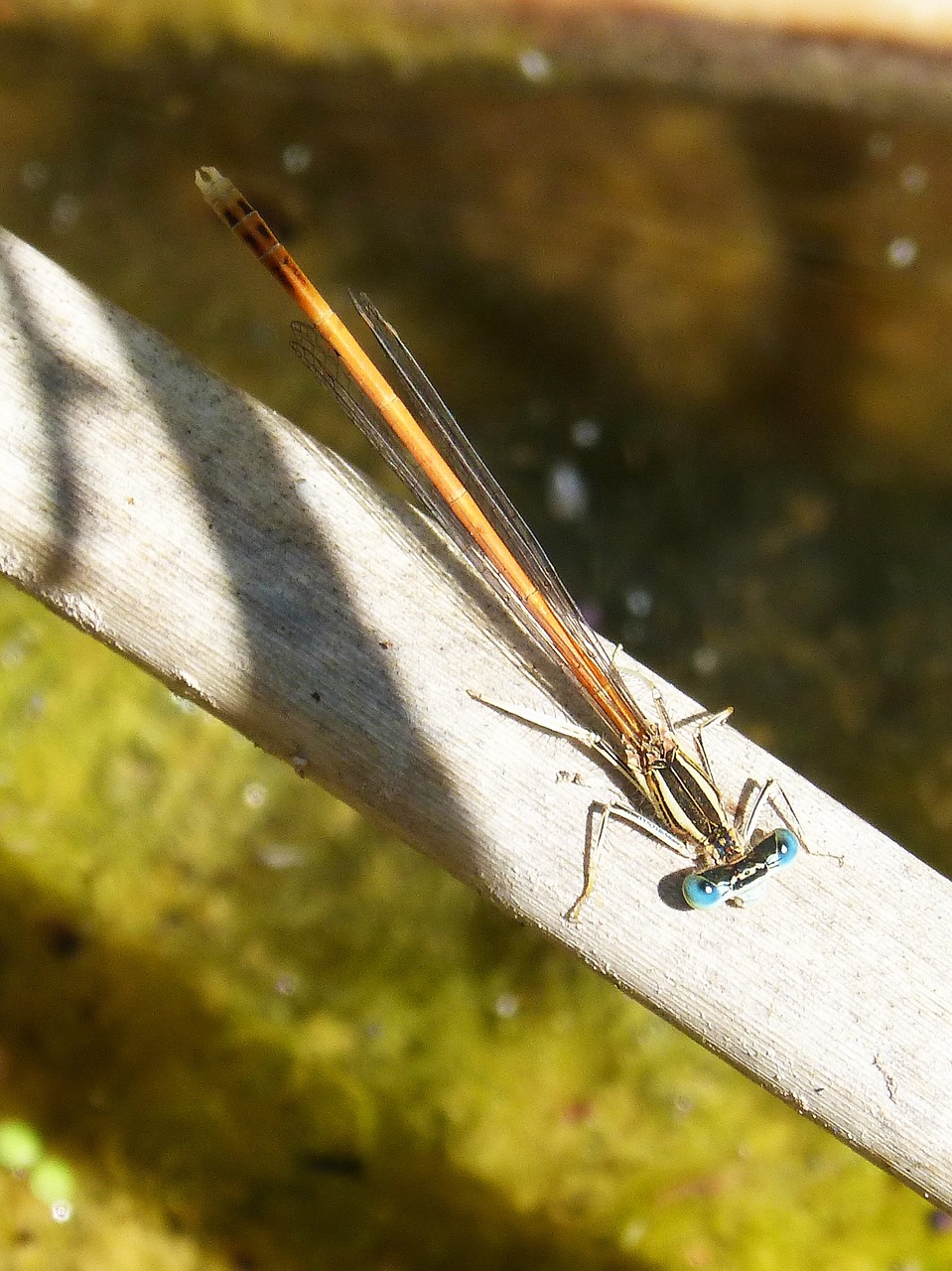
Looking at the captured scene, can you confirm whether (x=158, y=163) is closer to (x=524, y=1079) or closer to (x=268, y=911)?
(x=268, y=911)

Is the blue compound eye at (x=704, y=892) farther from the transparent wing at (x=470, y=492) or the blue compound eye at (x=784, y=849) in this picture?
the transparent wing at (x=470, y=492)

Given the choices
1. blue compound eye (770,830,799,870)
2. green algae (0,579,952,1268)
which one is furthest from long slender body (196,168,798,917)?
green algae (0,579,952,1268)

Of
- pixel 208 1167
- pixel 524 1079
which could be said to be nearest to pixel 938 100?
pixel 524 1079

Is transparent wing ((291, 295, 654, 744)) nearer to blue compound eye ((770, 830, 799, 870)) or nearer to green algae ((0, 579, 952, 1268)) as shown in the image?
blue compound eye ((770, 830, 799, 870))

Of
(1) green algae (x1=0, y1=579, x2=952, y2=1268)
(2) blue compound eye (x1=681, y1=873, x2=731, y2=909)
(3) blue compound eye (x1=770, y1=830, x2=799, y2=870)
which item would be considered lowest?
(1) green algae (x1=0, y1=579, x2=952, y2=1268)

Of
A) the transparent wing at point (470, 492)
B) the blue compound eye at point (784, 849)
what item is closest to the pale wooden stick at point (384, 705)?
the blue compound eye at point (784, 849)

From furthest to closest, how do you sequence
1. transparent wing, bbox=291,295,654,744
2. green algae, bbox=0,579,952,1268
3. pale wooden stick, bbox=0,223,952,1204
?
green algae, bbox=0,579,952,1268 < transparent wing, bbox=291,295,654,744 < pale wooden stick, bbox=0,223,952,1204
